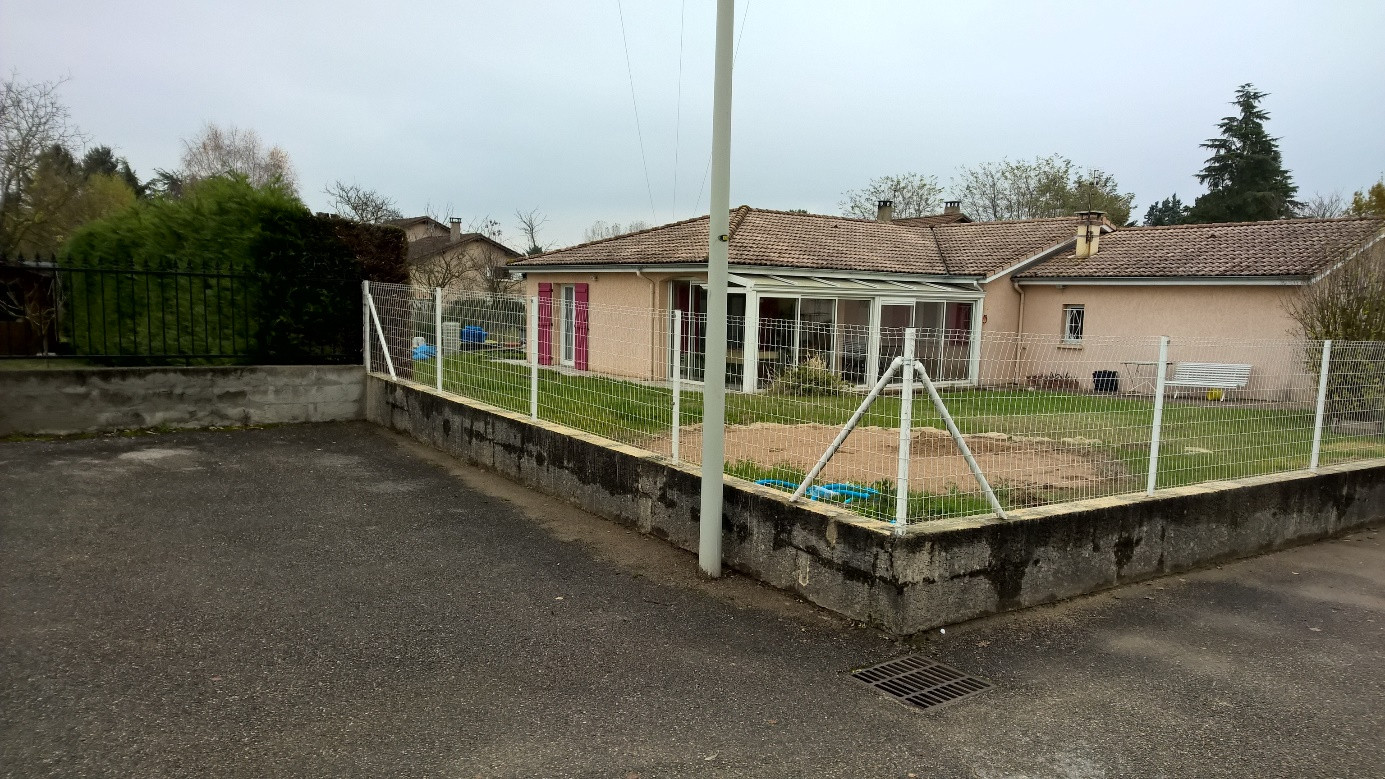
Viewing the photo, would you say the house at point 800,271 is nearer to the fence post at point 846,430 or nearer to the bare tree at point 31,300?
the fence post at point 846,430

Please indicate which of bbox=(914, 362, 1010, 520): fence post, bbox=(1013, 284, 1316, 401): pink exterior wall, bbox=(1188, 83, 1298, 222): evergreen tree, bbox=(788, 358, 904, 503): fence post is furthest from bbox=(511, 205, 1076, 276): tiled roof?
bbox=(1188, 83, 1298, 222): evergreen tree

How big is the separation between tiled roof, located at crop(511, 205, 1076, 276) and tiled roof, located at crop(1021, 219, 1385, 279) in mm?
1365

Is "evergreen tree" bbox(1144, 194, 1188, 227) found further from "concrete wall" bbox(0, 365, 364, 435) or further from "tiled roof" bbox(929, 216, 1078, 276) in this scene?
"concrete wall" bbox(0, 365, 364, 435)

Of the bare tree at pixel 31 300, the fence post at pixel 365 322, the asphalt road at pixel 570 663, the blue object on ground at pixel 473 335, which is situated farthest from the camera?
the bare tree at pixel 31 300

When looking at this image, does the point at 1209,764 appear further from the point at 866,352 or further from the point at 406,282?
the point at 406,282

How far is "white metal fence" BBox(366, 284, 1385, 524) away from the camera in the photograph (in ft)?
16.6

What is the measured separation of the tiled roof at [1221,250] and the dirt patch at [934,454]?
13.4 meters

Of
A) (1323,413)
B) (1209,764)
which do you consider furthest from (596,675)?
(1323,413)

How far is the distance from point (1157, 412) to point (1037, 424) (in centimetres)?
98

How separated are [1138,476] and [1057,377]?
92 cm

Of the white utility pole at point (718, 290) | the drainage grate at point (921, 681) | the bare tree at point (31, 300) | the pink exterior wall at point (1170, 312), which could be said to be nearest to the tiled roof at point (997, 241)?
the pink exterior wall at point (1170, 312)

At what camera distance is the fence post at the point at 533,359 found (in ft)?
25.7

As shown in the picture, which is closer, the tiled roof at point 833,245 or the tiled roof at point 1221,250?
the tiled roof at point 1221,250

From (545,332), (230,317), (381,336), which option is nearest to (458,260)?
(230,317)
